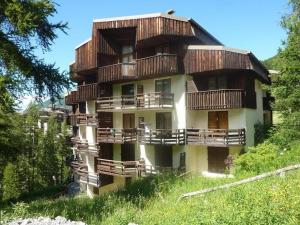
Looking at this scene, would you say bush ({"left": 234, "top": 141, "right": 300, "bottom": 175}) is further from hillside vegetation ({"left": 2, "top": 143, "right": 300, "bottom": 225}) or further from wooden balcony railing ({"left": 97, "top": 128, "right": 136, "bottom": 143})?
wooden balcony railing ({"left": 97, "top": 128, "right": 136, "bottom": 143})

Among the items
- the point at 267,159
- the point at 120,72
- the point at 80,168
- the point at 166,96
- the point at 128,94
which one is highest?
the point at 120,72

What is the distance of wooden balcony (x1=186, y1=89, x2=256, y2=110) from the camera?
24.6 meters

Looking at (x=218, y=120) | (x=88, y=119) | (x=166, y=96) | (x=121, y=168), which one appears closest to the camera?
(x=218, y=120)

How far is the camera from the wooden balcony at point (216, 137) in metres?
24.6

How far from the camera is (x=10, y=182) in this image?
4947 centimetres

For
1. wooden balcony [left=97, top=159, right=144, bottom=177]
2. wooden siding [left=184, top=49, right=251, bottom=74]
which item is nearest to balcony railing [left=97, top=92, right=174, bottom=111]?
wooden siding [left=184, top=49, right=251, bottom=74]

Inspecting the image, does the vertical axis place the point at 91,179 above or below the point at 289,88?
below

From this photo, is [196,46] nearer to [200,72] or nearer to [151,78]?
[200,72]

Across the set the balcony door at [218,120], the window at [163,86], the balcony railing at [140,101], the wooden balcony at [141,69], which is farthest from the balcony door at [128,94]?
the balcony door at [218,120]

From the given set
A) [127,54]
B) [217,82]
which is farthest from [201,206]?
[127,54]

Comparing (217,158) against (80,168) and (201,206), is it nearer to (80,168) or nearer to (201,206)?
(201,206)

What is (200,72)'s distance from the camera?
2577 cm

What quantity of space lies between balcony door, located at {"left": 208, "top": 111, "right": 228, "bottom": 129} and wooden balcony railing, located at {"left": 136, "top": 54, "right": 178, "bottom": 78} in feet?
14.8

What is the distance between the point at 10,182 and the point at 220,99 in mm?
37066
